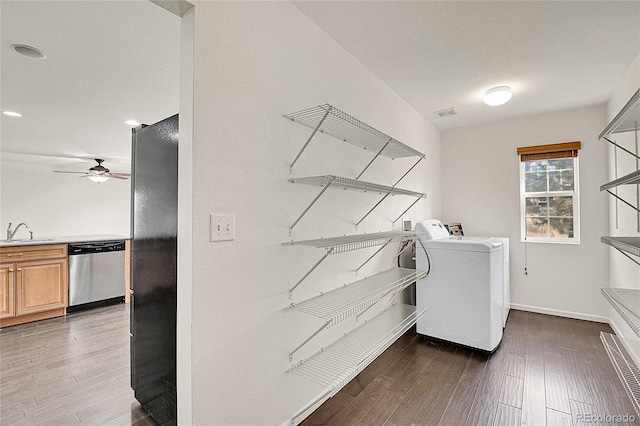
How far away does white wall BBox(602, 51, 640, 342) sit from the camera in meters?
2.35

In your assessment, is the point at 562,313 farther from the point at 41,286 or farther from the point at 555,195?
the point at 41,286

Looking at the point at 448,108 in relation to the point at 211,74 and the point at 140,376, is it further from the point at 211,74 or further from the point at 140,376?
the point at 140,376

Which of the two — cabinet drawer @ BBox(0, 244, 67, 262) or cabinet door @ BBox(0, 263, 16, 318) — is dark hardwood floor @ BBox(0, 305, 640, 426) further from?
cabinet drawer @ BBox(0, 244, 67, 262)

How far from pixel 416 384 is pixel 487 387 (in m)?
0.48

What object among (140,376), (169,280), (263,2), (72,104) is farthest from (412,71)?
(72,104)

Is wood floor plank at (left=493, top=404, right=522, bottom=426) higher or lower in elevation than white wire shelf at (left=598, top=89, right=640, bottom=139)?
lower

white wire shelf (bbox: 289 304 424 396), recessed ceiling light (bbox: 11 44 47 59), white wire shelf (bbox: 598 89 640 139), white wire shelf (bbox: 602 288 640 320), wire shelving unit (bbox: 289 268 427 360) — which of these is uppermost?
recessed ceiling light (bbox: 11 44 47 59)

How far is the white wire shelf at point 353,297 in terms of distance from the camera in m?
1.62

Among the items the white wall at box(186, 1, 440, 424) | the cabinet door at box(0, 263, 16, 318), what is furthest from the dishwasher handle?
the white wall at box(186, 1, 440, 424)

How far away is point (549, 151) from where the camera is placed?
11.3ft

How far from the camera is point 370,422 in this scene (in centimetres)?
170

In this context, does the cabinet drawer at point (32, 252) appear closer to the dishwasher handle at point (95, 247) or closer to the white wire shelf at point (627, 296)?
the dishwasher handle at point (95, 247)

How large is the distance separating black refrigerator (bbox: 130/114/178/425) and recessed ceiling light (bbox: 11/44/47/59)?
846 millimetres

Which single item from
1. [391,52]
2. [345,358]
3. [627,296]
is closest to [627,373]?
[627,296]
